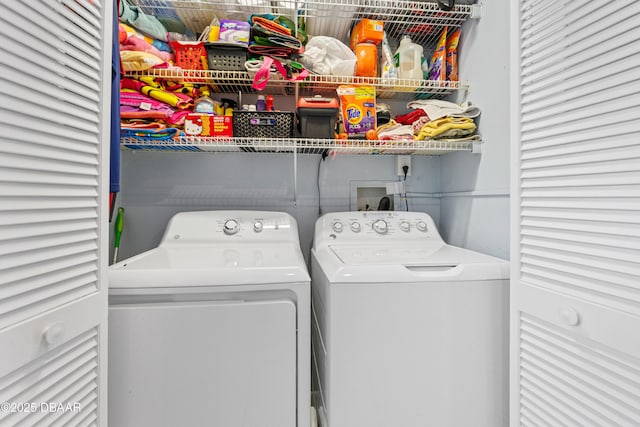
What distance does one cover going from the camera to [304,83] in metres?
1.60

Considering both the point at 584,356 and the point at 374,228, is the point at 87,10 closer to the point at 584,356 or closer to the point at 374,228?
the point at 374,228

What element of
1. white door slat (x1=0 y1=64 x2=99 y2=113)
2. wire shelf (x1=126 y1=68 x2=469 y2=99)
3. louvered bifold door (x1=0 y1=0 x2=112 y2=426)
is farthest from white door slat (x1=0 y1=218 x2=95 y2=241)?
wire shelf (x1=126 y1=68 x2=469 y2=99)

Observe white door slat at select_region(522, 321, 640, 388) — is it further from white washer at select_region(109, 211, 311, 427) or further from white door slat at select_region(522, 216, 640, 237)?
white washer at select_region(109, 211, 311, 427)

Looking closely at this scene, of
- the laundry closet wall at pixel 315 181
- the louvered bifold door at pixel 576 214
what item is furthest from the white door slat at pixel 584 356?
the laundry closet wall at pixel 315 181

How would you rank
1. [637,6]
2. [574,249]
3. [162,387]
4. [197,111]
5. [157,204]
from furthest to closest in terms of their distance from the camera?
[157,204], [197,111], [162,387], [574,249], [637,6]

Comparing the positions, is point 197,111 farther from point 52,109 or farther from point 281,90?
point 52,109

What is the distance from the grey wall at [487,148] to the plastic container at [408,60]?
0.86 ft

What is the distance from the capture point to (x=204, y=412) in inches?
37.2

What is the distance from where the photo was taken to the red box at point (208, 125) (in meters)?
1.45

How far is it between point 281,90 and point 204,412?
1.61m

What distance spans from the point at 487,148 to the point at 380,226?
67 centimetres

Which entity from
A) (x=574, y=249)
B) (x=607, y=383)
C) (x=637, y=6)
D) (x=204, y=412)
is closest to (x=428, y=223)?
(x=574, y=249)

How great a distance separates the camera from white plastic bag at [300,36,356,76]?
1539 millimetres

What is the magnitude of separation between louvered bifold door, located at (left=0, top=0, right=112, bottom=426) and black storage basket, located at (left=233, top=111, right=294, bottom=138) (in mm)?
649
